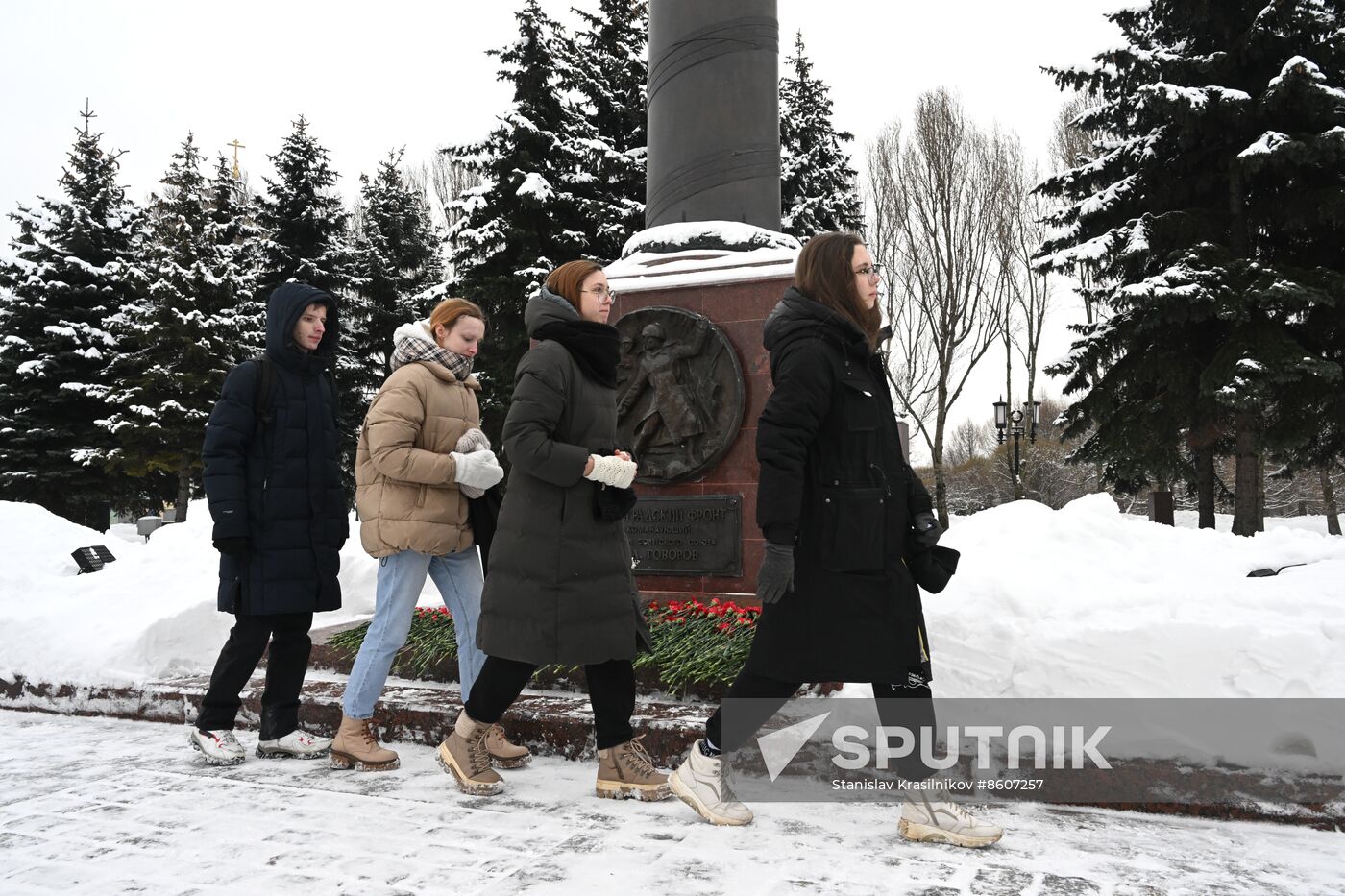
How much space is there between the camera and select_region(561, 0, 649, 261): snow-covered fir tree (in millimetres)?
19141

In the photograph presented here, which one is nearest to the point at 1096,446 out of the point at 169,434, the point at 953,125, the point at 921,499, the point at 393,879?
the point at 953,125

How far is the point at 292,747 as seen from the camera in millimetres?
3967

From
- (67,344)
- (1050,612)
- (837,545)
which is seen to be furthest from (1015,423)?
(67,344)

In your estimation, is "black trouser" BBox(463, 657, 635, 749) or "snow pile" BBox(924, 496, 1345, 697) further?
"snow pile" BBox(924, 496, 1345, 697)

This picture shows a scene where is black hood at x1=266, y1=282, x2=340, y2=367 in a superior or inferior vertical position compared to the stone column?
inferior

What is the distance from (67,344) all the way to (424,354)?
1000 inches

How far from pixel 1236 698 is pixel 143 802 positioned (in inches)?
165

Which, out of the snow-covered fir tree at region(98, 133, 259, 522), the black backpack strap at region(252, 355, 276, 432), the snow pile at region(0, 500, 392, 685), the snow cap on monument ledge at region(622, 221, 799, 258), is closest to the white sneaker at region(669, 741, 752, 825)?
the black backpack strap at region(252, 355, 276, 432)

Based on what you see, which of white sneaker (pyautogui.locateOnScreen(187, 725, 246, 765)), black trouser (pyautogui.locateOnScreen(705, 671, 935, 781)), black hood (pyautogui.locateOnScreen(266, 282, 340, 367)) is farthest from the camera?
black hood (pyautogui.locateOnScreen(266, 282, 340, 367))

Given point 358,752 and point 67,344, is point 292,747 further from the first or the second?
point 67,344

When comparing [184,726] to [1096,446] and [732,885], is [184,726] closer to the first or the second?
[732,885]

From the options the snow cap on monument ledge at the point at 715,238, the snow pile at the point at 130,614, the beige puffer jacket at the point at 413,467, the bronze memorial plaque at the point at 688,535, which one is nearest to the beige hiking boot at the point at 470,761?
the beige puffer jacket at the point at 413,467

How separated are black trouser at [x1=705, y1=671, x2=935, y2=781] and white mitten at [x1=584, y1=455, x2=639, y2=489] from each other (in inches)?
31.7

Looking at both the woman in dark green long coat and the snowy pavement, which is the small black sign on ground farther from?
the woman in dark green long coat
